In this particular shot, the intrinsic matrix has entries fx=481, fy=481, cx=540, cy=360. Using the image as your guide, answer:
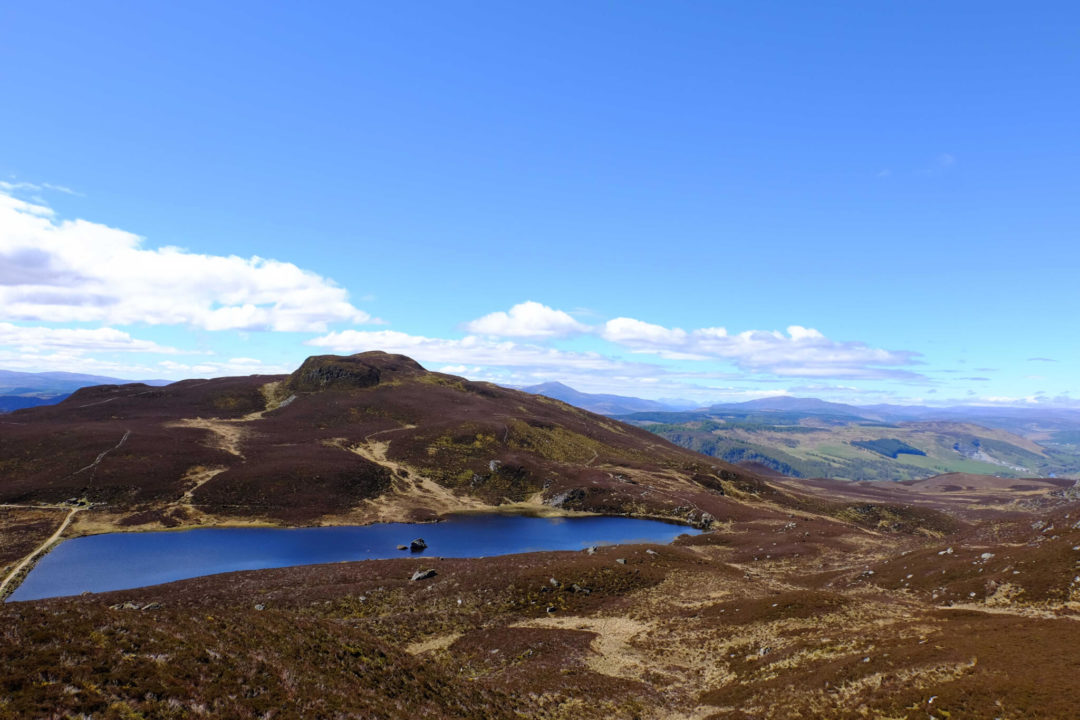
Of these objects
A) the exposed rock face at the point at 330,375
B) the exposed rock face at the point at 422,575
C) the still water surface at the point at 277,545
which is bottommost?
the still water surface at the point at 277,545

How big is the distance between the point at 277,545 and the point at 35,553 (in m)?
30.5

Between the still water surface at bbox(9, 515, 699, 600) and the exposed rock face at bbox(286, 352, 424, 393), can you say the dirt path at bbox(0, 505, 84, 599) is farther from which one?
the exposed rock face at bbox(286, 352, 424, 393)

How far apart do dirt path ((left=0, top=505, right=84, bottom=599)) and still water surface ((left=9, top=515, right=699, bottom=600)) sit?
1338 millimetres

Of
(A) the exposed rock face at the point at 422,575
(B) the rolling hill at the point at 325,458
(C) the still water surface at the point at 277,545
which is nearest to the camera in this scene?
(A) the exposed rock face at the point at 422,575

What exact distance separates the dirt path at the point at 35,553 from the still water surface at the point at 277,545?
4.39 feet

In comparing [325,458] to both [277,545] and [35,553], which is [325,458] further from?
[35,553]

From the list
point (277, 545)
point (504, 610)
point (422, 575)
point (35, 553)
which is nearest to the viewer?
point (504, 610)

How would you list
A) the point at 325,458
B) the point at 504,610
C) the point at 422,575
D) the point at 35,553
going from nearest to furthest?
the point at 504,610, the point at 422,575, the point at 35,553, the point at 325,458

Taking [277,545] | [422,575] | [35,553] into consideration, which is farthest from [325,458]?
[422,575]

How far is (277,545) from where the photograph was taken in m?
78.3

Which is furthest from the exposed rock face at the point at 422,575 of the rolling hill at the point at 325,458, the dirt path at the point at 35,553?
the rolling hill at the point at 325,458

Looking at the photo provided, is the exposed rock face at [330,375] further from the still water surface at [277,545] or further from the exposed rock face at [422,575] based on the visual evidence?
the exposed rock face at [422,575]

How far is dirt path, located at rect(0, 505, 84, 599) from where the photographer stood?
188ft

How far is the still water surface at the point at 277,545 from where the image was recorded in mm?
61094
